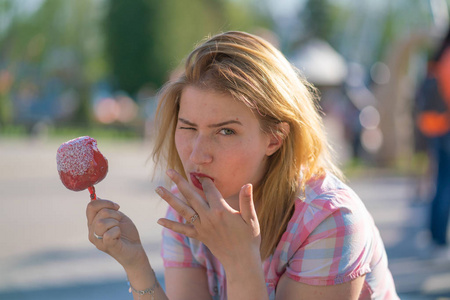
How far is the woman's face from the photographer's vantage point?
1.73 m

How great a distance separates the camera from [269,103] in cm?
176

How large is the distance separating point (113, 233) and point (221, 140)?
1.39 ft

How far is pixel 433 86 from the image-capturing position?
5094 mm

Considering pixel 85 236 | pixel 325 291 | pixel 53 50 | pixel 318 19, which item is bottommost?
pixel 325 291

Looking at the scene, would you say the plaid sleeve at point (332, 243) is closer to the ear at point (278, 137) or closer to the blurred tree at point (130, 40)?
the ear at point (278, 137)

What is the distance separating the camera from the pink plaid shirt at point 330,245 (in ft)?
5.59

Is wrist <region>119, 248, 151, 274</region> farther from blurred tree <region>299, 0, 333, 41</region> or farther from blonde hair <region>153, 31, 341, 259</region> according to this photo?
blurred tree <region>299, 0, 333, 41</region>

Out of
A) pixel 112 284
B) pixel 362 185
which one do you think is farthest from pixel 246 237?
pixel 362 185

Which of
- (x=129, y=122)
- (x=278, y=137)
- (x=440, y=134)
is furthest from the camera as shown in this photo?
(x=129, y=122)

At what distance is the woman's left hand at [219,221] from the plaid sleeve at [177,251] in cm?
47

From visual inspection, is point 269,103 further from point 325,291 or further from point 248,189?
point 325,291

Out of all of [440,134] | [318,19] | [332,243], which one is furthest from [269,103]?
[318,19]

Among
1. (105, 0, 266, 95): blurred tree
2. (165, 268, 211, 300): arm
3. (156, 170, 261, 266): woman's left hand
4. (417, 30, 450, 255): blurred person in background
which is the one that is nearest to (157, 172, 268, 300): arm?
(156, 170, 261, 266): woman's left hand

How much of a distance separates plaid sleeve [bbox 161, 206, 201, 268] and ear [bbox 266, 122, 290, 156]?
44 centimetres
